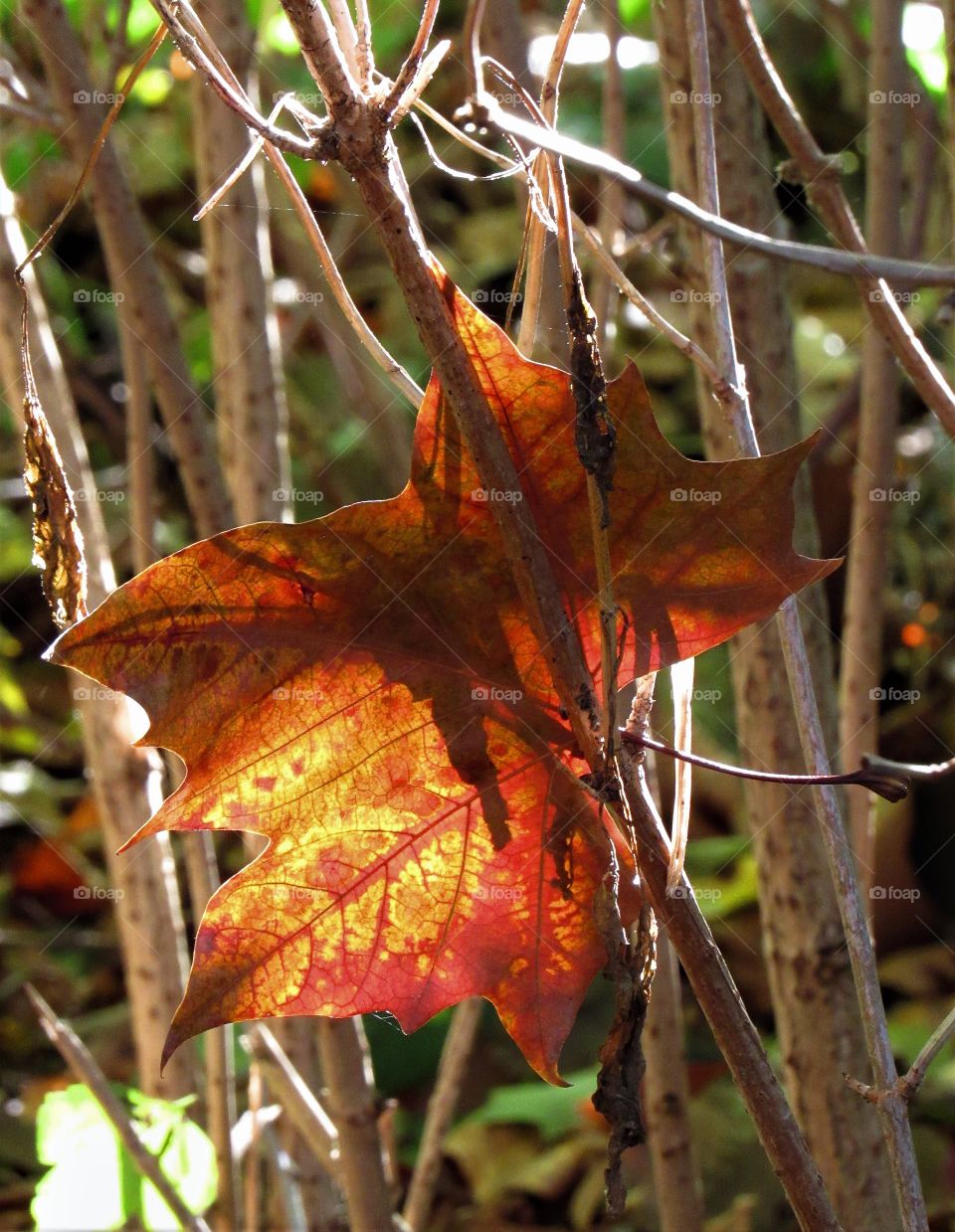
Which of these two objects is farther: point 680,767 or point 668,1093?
point 668,1093

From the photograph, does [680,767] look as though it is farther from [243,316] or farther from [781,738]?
[243,316]

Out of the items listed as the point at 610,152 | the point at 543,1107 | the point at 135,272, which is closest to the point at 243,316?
the point at 135,272

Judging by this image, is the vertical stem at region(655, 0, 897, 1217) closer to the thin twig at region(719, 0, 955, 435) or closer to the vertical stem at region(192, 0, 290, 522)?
the thin twig at region(719, 0, 955, 435)

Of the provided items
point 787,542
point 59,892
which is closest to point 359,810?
point 787,542
